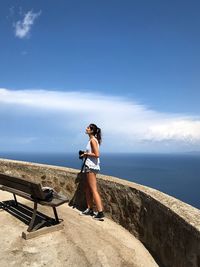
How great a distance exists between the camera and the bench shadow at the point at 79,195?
7164 mm

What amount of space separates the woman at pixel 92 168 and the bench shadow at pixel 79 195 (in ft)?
1.69

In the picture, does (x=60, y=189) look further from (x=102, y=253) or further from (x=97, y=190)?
(x=102, y=253)

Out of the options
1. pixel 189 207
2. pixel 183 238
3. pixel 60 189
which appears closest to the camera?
pixel 183 238

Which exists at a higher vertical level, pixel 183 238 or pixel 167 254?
pixel 183 238

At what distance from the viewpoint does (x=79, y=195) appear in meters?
7.28

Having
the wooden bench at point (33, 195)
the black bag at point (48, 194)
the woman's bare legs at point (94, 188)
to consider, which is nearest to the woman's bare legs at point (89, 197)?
the woman's bare legs at point (94, 188)

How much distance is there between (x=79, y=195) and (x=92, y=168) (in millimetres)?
1115

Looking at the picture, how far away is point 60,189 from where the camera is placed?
7754 mm

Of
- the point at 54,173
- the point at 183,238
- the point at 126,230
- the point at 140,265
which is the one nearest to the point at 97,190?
the point at 126,230

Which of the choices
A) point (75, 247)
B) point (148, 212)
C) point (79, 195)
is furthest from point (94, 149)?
point (75, 247)

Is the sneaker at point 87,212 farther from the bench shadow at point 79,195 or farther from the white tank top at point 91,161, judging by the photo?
the white tank top at point 91,161

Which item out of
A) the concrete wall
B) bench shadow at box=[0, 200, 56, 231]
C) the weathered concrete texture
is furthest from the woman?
bench shadow at box=[0, 200, 56, 231]

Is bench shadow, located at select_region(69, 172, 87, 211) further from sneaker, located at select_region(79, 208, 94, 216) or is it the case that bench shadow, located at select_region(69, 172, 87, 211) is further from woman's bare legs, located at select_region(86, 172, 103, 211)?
woman's bare legs, located at select_region(86, 172, 103, 211)

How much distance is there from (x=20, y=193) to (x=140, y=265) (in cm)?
253
